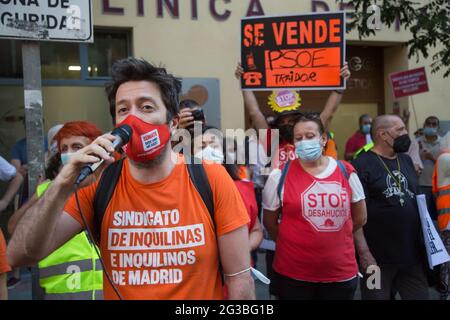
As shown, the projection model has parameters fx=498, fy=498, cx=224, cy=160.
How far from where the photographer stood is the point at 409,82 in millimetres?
9172

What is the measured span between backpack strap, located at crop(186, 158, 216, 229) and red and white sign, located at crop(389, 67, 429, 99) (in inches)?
305

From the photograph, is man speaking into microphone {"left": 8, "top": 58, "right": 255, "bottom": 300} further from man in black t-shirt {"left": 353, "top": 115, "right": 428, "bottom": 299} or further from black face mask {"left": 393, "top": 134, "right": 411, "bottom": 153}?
black face mask {"left": 393, "top": 134, "right": 411, "bottom": 153}

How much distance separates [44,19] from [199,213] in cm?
188

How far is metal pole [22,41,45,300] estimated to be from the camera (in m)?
3.11

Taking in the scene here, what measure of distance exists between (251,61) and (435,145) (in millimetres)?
4704

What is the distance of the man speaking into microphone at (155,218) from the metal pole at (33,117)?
112 centimetres

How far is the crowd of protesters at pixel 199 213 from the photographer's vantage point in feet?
6.77

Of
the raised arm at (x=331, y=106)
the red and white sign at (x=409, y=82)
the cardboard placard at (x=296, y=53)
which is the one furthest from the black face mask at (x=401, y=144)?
the red and white sign at (x=409, y=82)

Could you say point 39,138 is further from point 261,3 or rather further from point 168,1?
point 261,3

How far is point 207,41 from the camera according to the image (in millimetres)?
8414

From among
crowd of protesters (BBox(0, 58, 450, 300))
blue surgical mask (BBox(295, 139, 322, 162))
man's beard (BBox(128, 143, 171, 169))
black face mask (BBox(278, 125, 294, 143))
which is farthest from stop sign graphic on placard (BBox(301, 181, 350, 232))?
man's beard (BBox(128, 143, 171, 169))

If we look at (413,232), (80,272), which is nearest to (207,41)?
(413,232)

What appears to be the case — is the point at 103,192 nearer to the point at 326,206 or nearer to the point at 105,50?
the point at 326,206

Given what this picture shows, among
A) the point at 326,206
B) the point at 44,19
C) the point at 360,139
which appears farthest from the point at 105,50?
the point at 326,206
